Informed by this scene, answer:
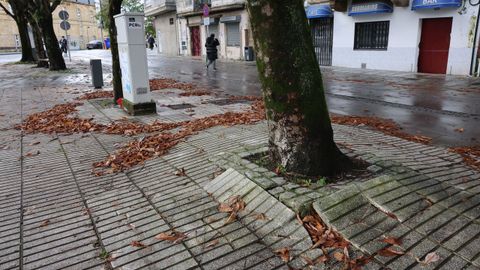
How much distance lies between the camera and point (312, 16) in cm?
2189

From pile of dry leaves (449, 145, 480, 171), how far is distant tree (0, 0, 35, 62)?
81.7ft

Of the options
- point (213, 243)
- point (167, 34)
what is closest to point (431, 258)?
point (213, 243)

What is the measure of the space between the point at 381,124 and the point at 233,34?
24.9 m

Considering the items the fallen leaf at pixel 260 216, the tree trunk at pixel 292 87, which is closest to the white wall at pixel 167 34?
the tree trunk at pixel 292 87

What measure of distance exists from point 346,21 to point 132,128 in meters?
16.9

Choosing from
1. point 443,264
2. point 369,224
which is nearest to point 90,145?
point 369,224

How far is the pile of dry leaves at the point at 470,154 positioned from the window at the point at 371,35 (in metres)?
14.6

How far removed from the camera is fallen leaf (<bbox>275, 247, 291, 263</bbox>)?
2839mm

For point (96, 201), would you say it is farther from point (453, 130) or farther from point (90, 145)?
point (453, 130)

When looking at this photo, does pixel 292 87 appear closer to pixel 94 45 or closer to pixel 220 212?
pixel 220 212

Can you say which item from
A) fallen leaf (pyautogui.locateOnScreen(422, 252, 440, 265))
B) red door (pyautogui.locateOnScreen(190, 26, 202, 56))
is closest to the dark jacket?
red door (pyautogui.locateOnScreen(190, 26, 202, 56))

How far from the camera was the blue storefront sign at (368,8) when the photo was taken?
714 inches

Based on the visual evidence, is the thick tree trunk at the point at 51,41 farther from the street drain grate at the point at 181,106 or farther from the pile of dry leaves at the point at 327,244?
the pile of dry leaves at the point at 327,244

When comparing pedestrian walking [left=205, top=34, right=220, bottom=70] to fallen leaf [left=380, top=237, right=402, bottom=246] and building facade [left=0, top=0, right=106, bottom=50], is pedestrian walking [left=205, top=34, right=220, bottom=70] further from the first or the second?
building facade [left=0, top=0, right=106, bottom=50]
